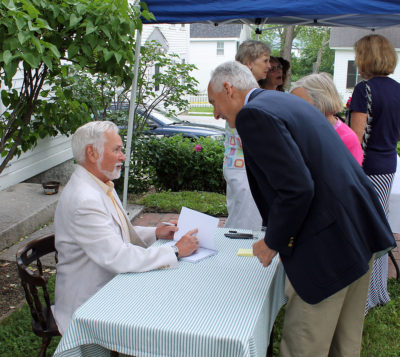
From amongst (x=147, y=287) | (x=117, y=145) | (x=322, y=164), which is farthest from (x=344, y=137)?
(x=147, y=287)

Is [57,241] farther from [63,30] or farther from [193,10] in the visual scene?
[193,10]

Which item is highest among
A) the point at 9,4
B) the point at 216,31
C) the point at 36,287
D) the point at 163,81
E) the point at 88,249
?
the point at 216,31

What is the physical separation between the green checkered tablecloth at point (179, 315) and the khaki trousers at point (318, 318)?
0.36 ft

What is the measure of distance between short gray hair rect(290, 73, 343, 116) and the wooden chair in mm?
1733

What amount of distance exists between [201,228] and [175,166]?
195 inches

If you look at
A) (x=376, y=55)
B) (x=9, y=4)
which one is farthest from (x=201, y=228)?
(x=376, y=55)

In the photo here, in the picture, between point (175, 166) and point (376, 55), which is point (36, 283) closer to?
point (376, 55)

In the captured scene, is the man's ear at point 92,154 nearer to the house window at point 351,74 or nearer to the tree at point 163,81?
the tree at point 163,81

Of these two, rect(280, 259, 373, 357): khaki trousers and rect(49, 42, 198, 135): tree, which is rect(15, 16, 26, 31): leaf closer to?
rect(280, 259, 373, 357): khaki trousers

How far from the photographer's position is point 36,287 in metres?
2.38

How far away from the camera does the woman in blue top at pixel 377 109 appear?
11.2ft

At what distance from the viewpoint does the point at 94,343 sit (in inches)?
72.1

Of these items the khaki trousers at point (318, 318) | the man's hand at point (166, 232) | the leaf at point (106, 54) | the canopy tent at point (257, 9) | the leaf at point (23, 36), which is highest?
the canopy tent at point (257, 9)

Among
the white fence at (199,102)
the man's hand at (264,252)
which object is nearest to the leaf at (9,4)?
the man's hand at (264,252)
